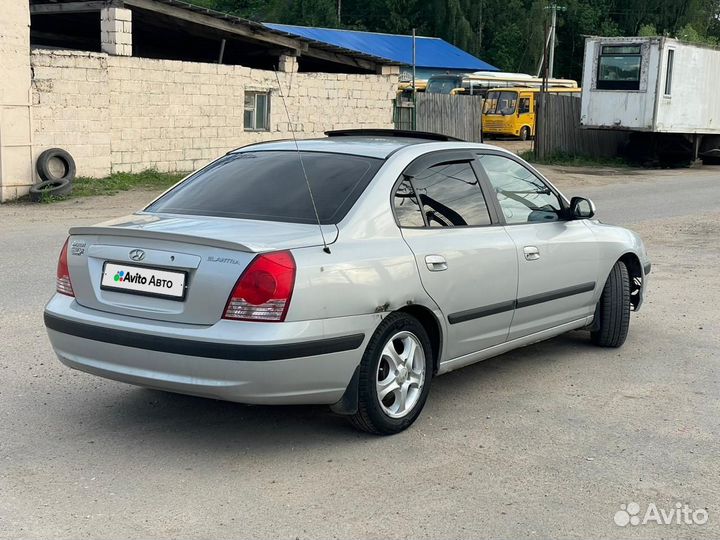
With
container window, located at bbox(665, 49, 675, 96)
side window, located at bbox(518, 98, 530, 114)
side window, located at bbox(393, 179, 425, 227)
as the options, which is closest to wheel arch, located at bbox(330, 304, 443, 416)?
side window, located at bbox(393, 179, 425, 227)

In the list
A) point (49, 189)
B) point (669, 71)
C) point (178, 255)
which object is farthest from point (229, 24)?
point (178, 255)

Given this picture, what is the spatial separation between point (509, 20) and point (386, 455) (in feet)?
201

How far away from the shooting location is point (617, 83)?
1112 inches

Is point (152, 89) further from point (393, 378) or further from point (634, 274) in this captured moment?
point (393, 378)

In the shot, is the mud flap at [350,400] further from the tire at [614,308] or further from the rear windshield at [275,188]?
the tire at [614,308]

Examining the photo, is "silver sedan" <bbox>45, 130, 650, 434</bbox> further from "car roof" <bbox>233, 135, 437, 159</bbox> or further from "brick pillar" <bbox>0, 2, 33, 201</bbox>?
"brick pillar" <bbox>0, 2, 33, 201</bbox>

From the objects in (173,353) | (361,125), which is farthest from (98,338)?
(361,125)

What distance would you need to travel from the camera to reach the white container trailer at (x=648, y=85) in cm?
2753

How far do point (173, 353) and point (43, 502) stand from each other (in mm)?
839

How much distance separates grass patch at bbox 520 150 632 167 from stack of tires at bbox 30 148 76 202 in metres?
16.6

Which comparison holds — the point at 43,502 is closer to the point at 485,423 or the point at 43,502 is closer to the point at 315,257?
the point at 315,257

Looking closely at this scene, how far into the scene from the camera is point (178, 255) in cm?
438

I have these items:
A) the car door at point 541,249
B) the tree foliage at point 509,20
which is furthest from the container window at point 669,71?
the tree foliage at point 509,20

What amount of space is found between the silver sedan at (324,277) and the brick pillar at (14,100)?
11.2m
